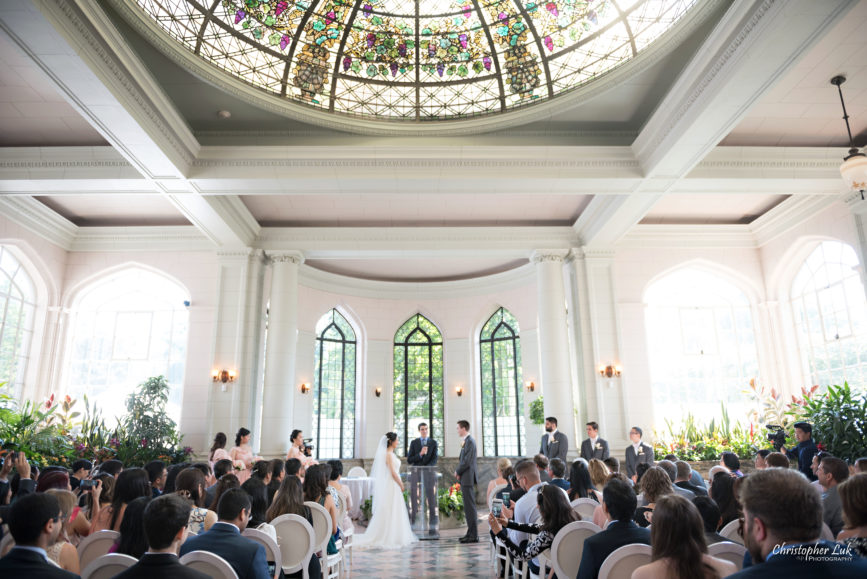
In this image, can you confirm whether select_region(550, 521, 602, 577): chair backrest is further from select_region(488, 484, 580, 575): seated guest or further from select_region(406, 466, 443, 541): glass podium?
select_region(406, 466, 443, 541): glass podium

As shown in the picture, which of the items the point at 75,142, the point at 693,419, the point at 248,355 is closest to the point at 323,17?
the point at 75,142

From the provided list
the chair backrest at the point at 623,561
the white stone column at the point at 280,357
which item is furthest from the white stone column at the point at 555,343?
the chair backrest at the point at 623,561

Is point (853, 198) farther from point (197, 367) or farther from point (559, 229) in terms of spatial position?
point (197, 367)

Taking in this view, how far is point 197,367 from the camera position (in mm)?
10664

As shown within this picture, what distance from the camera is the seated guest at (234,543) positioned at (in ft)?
8.84

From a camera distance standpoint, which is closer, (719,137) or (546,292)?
(719,137)

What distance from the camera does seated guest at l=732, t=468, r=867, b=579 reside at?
147cm

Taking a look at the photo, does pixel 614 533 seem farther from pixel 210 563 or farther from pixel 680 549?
pixel 210 563

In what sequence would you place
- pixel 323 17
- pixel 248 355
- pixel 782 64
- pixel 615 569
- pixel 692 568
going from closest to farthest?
1. pixel 692 568
2. pixel 615 569
3. pixel 782 64
4. pixel 323 17
5. pixel 248 355

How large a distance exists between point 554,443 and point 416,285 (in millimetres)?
6908

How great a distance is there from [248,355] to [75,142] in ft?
14.3

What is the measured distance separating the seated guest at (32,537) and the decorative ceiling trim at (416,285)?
1109cm

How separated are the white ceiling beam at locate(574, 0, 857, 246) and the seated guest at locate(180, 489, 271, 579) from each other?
18.4ft

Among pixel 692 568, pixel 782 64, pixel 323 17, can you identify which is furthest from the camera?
pixel 323 17
